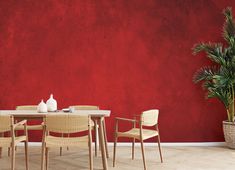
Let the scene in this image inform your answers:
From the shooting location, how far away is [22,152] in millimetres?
4441

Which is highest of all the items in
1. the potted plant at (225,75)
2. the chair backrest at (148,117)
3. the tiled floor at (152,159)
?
the potted plant at (225,75)

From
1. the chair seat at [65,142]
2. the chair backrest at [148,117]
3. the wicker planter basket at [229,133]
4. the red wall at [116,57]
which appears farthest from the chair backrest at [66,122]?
the wicker planter basket at [229,133]

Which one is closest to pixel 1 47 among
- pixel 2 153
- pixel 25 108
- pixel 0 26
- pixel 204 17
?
pixel 0 26

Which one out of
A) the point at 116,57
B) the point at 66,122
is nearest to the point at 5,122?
the point at 66,122

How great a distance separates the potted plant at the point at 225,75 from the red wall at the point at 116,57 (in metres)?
0.30

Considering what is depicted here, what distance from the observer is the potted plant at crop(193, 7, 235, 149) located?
14.4 feet

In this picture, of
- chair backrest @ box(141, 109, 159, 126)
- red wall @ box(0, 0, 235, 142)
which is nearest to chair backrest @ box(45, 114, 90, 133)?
chair backrest @ box(141, 109, 159, 126)

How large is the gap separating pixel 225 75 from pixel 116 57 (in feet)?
5.46

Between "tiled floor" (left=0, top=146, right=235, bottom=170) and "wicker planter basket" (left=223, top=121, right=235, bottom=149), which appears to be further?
"wicker planter basket" (left=223, top=121, right=235, bottom=149)

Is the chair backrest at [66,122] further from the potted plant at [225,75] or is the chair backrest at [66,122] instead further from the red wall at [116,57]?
the potted plant at [225,75]

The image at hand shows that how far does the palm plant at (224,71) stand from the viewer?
14.4ft

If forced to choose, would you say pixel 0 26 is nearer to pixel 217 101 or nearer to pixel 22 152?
pixel 22 152

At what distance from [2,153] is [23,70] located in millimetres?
1329

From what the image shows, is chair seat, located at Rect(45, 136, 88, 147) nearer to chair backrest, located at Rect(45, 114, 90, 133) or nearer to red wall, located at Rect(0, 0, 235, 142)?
chair backrest, located at Rect(45, 114, 90, 133)
